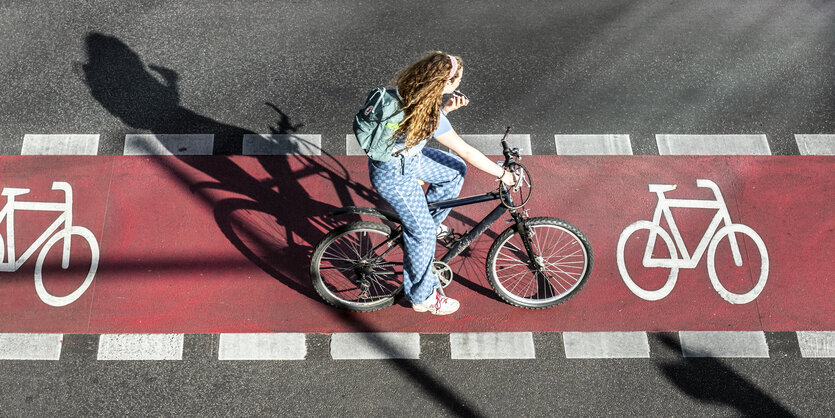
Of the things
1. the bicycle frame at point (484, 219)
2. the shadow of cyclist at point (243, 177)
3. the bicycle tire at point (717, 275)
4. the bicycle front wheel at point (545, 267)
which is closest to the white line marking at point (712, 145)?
the bicycle tire at point (717, 275)

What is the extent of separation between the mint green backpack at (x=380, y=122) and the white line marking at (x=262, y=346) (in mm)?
1856

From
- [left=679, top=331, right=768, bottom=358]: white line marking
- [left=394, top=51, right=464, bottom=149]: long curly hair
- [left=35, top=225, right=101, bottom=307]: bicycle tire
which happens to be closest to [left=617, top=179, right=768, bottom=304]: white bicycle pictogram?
[left=679, top=331, right=768, bottom=358]: white line marking

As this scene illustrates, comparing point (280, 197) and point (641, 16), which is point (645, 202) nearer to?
point (641, 16)

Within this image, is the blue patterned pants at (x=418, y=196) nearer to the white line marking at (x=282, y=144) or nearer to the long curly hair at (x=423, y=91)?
the long curly hair at (x=423, y=91)

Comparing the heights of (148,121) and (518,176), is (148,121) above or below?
below

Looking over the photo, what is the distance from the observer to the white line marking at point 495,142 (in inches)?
235

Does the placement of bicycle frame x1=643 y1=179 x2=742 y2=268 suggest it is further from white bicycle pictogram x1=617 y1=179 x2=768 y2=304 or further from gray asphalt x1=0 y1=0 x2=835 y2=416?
gray asphalt x1=0 y1=0 x2=835 y2=416

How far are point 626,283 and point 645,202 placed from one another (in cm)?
85

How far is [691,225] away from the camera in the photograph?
5.56 meters

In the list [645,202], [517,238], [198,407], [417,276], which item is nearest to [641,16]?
[645,202]

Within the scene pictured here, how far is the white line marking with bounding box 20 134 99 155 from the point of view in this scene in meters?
5.77

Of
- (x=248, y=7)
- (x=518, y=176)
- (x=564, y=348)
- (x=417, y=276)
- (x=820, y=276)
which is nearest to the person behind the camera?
(x=518, y=176)

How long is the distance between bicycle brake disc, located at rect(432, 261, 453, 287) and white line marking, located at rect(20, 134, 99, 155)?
11.2ft

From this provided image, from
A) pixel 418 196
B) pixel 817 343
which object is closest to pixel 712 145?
pixel 817 343
